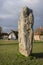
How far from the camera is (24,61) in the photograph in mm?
15562

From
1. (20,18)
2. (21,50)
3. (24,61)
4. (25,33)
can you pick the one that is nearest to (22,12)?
(20,18)

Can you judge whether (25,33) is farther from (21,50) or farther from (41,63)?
(41,63)

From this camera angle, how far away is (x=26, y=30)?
58.0 feet

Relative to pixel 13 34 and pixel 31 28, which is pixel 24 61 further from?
pixel 13 34

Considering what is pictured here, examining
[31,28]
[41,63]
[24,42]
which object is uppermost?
[31,28]

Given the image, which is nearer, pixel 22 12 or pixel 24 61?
pixel 24 61

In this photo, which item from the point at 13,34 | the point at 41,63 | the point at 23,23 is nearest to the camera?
the point at 41,63

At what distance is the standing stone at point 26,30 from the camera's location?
57.1 feet

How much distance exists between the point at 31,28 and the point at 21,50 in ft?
6.47

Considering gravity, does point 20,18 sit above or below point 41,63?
above

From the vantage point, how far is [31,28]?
58.0 ft

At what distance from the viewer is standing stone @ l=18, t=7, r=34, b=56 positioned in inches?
685

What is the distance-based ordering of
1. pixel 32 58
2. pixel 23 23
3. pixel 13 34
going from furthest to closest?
pixel 13 34
pixel 23 23
pixel 32 58

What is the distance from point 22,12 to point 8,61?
470 centimetres
